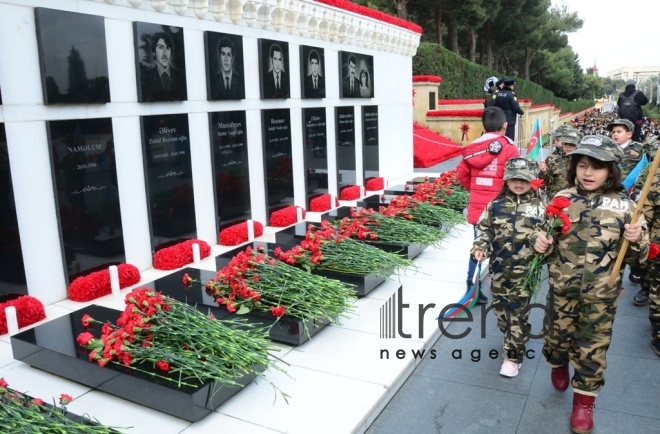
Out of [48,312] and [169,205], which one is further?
[169,205]

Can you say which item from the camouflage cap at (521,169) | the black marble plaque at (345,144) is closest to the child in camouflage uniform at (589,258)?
the camouflage cap at (521,169)

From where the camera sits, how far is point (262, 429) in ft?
10.7

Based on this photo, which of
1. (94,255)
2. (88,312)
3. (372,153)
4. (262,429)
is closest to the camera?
(262,429)

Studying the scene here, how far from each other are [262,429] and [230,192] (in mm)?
4808

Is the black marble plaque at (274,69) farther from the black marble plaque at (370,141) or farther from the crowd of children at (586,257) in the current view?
the crowd of children at (586,257)

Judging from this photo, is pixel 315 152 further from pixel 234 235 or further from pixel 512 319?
pixel 512 319

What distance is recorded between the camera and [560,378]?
11.8 ft

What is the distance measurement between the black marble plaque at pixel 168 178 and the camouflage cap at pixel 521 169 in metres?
4.18

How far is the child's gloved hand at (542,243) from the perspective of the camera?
3.12 meters

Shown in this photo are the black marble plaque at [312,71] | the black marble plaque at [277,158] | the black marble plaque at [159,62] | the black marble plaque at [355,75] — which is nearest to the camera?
the black marble plaque at [159,62]

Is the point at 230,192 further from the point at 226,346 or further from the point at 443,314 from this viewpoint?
the point at 226,346

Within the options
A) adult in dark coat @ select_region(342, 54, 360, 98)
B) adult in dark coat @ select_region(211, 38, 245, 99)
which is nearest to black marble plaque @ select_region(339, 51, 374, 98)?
adult in dark coat @ select_region(342, 54, 360, 98)

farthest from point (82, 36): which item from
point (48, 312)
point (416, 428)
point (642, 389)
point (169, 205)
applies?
point (642, 389)

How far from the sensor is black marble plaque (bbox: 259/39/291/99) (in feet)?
26.7
